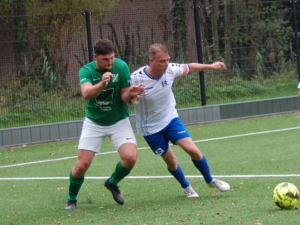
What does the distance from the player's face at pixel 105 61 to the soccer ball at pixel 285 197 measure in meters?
2.16

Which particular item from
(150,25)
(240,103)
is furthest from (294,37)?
(150,25)

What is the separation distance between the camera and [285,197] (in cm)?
635

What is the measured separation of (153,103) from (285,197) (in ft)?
6.30

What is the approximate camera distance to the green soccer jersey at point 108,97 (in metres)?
7.24

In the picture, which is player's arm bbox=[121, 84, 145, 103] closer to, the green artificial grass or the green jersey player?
the green jersey player

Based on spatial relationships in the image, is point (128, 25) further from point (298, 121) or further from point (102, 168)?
point (102, 168)

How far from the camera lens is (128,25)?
14891 mm

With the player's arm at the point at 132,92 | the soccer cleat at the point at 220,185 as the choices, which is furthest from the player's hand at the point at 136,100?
the soccer cleat at the point at 220,185

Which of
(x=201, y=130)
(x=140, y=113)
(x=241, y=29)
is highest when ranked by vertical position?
(x=241, y=29)

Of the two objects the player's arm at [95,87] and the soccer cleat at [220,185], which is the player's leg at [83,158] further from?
the soccer cleat at [220,185]

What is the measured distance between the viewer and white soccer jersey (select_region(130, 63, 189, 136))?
7.49 meters

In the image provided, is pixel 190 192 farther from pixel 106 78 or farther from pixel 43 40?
pixel 43 40

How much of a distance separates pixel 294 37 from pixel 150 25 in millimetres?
4102

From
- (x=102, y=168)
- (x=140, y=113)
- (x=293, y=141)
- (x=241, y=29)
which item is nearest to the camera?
(x=140, y=113)
